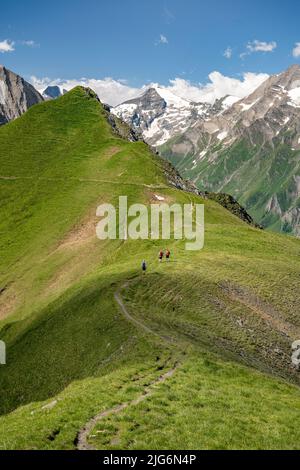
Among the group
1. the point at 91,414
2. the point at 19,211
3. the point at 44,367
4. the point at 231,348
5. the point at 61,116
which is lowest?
the point at 44,367

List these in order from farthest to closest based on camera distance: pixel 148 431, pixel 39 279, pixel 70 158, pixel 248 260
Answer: pixel 70 158, pixel 39 279, pixel 248 260, pixel 148 431

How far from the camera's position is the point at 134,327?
4494 centimetres

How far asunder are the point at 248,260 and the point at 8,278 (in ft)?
165

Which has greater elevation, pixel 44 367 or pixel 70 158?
pixel 70 158

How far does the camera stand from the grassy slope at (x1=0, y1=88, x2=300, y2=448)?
25.0 meters

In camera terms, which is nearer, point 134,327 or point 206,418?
point 206,418

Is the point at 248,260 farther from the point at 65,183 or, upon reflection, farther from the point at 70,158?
the point at 70,158

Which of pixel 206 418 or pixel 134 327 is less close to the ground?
pixel 206 418

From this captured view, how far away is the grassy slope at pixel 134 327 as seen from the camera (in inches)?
985

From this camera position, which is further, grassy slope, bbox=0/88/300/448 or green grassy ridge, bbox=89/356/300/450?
grassy slope, bbox=0/88/300/448

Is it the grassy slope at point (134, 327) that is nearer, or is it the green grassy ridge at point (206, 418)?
the green grassy ridge at point (206, 418)

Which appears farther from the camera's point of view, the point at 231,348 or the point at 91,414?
the point at 231,348

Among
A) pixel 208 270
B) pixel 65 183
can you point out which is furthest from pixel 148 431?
pixel 65 183

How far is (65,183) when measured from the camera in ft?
445
